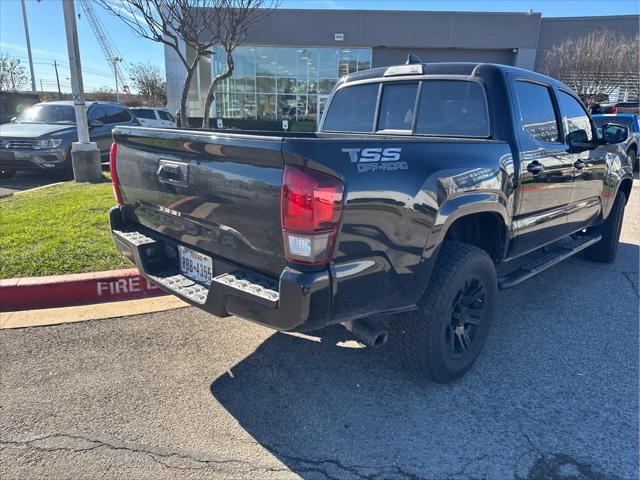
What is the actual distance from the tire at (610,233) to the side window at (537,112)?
2033 mm

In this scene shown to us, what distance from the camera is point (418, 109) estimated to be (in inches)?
150

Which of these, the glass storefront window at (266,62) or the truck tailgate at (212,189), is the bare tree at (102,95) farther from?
the truck tailgate at (212,189)

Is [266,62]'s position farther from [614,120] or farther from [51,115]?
[614,120]

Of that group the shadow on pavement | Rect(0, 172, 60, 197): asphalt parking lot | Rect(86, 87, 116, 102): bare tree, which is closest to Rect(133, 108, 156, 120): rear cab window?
Rect(0, 172, 60, 197): asphalt parking lot

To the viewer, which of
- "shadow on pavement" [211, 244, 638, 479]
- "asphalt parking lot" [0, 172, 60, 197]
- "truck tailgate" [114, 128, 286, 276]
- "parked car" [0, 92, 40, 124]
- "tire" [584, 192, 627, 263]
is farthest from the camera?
"parked car" [0, 92, 40, 124]

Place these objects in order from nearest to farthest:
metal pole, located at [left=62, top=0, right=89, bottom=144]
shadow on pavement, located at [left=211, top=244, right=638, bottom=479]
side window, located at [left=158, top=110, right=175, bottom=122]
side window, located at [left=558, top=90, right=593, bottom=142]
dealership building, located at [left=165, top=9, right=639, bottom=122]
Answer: shadow on pavement, located at [left=211, top=244, right=638, bottom=479] → side window, located at [left=558, top=90, right=593, bottom=142] → metal pole, located at [left=62, top=0, right=89, bottom=144] → side window, located at [left=158, top=110, right=175, bottom=122] → dealership building, located at [left=165, top=9, right=639, bottom=122]

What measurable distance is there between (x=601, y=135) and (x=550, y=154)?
1.61 meters

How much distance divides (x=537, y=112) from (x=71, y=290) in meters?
4.20

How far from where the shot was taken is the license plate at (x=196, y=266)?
2769 mm

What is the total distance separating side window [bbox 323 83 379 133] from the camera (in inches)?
165

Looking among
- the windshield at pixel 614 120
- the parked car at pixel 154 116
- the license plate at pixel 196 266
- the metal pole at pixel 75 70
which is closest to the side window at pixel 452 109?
the license plate at pixel 196 266

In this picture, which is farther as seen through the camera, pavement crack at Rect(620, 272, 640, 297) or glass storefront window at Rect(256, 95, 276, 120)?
glass storefront window at Rect(256, 95, 276, 120)

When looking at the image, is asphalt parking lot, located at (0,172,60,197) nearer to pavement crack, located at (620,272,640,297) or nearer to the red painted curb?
the red painted curb

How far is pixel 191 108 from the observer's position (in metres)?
29.4
